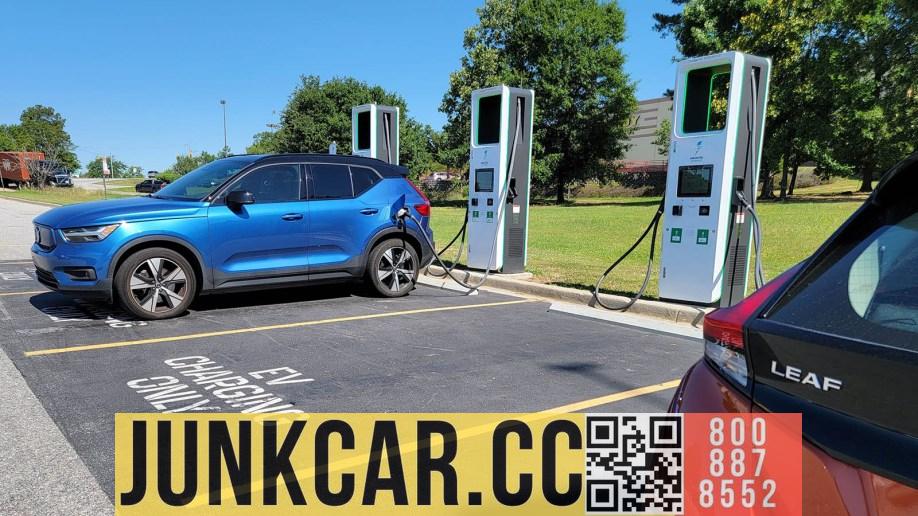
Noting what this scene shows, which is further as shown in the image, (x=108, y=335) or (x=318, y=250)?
(x=318, y=250)

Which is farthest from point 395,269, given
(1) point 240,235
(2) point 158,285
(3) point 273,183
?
(2) point 158,285

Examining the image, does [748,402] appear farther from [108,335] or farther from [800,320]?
[108,335]

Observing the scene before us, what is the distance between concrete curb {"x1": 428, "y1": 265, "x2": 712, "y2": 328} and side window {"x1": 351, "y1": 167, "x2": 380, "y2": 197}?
244cm

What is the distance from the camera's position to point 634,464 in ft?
11.0

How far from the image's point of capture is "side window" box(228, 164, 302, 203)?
24.1ft

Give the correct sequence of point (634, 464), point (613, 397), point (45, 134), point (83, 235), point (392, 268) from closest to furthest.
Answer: point (634, 464), point (613, 397), point (83, 235), point (392, 268), point (45, 134)

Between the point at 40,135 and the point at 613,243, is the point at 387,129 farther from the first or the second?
the point at 40,135

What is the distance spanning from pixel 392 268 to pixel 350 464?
16.9ft

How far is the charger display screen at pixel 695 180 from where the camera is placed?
730cm

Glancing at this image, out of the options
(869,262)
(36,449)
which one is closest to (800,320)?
(869,262)

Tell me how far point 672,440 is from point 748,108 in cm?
612

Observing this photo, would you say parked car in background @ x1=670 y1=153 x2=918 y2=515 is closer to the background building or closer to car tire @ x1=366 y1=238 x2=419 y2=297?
car tire @ x1=366 y1=238 x2=419 y2=297

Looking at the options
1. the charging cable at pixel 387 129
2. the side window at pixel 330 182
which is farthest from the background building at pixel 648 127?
the side window at pixel 330 182

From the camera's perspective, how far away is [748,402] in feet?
5.62
